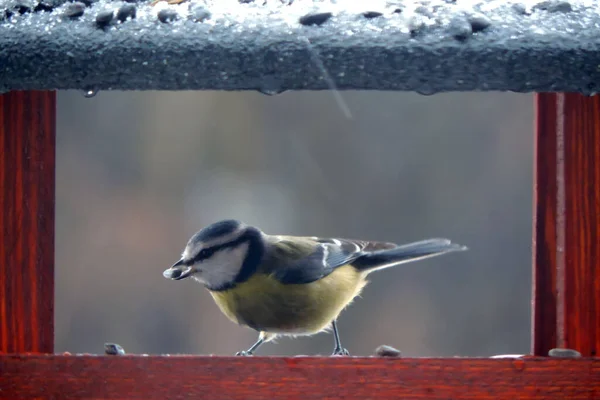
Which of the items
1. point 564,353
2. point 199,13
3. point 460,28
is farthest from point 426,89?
point 564,353

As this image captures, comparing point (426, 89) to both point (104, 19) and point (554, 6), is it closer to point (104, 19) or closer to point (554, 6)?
point (554, 6)

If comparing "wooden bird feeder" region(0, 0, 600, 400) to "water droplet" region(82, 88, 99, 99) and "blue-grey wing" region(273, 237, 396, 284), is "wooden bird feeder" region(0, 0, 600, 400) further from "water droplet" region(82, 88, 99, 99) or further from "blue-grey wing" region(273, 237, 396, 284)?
"blue-grey wing" region(273, 237, 396, 284)

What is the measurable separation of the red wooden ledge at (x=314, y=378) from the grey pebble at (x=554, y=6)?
0.70 meters

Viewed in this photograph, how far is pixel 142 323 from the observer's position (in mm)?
6211

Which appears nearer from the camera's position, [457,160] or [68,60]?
[68,60]

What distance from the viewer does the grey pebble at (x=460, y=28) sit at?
171 cm

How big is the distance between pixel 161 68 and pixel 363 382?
A: 75cm

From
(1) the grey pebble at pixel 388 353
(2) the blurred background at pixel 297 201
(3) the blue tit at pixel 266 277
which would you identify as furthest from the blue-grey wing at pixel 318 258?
(2) the blurred background at pixel 297 201

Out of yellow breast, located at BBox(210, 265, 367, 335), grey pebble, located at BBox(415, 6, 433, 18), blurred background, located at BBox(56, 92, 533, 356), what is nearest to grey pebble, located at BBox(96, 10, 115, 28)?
grey pebble, located at BBox(415, 6, 433, 18)

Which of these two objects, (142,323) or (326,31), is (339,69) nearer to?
(326,31)

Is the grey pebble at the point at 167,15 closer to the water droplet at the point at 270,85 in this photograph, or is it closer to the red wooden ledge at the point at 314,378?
the water droplet at the point at 270,85

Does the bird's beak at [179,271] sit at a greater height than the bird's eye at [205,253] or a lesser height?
lesser

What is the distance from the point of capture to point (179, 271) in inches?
99.3

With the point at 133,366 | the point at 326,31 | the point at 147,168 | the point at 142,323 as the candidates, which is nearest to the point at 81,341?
the point at 142,323
